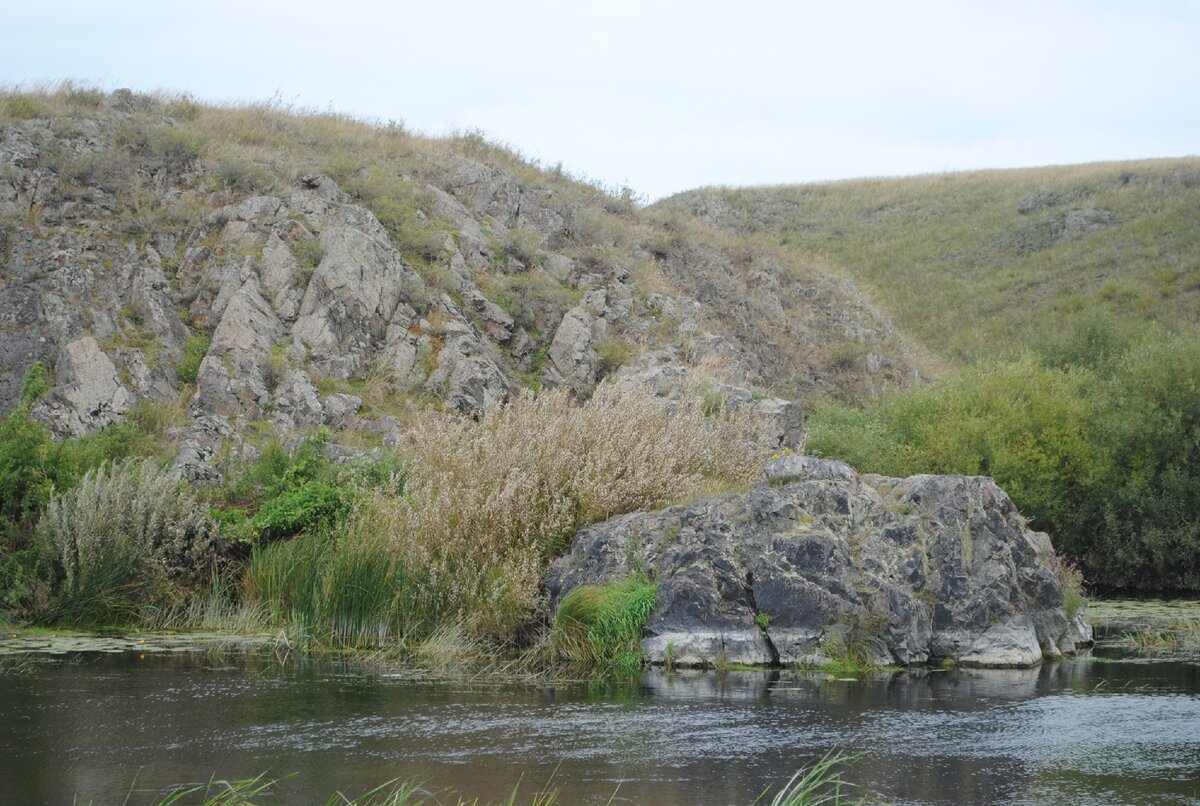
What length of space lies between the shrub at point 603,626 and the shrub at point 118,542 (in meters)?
5.45

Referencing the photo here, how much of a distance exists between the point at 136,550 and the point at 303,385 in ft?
35.6

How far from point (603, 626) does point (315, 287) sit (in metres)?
16.9

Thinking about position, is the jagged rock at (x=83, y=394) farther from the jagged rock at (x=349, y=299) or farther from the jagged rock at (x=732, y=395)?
the jagged rock at (x=732, y=395)

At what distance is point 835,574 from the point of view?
1319 centimetres

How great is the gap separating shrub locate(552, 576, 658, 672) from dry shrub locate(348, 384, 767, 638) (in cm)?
56

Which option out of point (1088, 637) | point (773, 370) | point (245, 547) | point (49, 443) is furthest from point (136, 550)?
point (773, 370)

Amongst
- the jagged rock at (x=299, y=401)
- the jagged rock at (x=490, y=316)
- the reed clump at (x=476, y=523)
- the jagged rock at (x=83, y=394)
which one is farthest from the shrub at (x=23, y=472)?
the jagged rock at (x=490, y=316)

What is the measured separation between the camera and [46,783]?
7.41 m

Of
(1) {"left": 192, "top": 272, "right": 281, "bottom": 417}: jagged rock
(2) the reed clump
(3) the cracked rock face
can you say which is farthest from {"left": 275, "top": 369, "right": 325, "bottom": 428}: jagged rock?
(3) the cracked rock face

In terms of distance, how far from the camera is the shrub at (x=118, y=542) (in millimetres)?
14359

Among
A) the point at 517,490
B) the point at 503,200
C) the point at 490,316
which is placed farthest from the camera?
the point at 503,200

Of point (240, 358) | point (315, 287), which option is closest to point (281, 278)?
point (315, 287)

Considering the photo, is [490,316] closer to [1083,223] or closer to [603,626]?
[603,626]

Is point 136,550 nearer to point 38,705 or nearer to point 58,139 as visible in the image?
point 38,705
